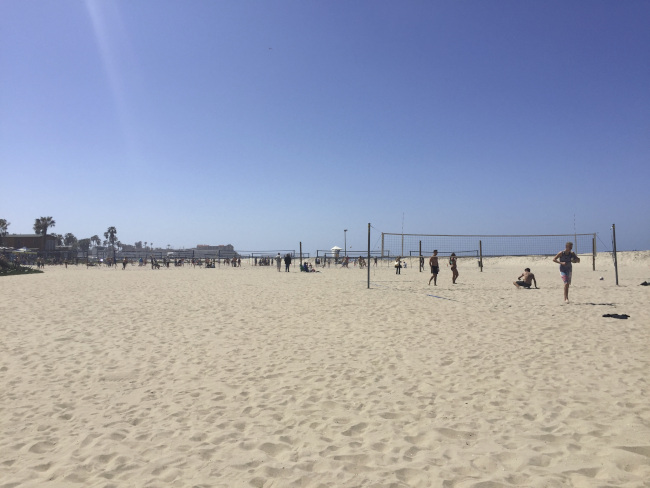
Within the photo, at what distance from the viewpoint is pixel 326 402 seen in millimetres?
3893

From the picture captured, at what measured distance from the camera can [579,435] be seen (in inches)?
124

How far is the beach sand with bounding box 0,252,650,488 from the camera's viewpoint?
271 cm

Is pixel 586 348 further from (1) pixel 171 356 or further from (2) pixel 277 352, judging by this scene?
(1) pixel 171 356

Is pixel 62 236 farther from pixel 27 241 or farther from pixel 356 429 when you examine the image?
pixel 356 429

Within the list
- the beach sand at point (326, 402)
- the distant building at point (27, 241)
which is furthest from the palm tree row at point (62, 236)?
the beach sand at point (326, 402)

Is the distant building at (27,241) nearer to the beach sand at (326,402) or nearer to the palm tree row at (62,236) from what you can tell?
the palm tree row at (62,236)

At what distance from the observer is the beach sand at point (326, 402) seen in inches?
107

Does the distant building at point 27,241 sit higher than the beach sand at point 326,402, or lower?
higher

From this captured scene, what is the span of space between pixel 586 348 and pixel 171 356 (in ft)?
19.8

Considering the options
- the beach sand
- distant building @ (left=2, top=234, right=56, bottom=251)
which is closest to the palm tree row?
distant building @ (left=2, top=234, right=56, bottom=251)

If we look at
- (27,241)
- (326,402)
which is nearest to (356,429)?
(326,402)

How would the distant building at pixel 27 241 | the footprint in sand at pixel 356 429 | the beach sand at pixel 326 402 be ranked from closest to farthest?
the beach sand at pixel 326 402 < the footprint in sand at pixel 356 429 < the distant building at pixel 27 241

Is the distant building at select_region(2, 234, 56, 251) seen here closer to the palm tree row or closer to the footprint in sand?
the palm tree row

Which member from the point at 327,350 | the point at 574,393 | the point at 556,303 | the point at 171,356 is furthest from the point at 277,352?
the point at 556,303
